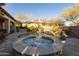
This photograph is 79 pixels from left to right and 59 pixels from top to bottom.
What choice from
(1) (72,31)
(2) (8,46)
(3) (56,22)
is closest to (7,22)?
Result: (2) (8,46)

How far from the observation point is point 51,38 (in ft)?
7.36

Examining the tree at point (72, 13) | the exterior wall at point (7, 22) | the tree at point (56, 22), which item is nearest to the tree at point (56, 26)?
the tree at point (56, 22)

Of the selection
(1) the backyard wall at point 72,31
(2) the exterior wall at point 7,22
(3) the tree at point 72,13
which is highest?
(3) the tree at point 72,13

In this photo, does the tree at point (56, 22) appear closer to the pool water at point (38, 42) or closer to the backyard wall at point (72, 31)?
the backyard wall at point (72, 31)

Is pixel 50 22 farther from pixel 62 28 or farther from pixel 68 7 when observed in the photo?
pixel 68 7

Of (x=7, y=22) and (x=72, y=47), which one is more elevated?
(x=7, y=22)

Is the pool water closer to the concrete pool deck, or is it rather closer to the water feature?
the water feature

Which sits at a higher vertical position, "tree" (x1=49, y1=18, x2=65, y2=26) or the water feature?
"tree" (x1=49, y1=18, x2=65, y2=26)

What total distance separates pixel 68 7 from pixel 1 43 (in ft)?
3.54

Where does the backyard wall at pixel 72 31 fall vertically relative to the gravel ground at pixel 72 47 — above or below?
above

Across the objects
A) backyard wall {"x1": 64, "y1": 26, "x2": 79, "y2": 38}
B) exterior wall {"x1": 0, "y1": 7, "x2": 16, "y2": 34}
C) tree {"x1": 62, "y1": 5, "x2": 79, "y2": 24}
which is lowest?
backyard wall {"x1": 64, "y1": 26, "x2": 79, "y2": 38}

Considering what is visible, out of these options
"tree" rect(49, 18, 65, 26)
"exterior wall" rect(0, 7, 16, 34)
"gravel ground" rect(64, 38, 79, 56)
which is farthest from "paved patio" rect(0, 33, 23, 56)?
"gravel ground" rect(64, 38, 79, 56)

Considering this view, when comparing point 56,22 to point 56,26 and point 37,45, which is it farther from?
point 37,45

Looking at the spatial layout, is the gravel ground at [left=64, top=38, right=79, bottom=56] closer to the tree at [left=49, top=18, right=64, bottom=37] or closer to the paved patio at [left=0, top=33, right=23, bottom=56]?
the tree at [left=49, top=18, right=64, bottom=37]
